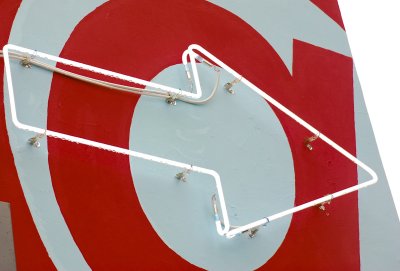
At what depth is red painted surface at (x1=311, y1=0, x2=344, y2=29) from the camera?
17.3ft

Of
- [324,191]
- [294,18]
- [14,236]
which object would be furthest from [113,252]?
[294,18]

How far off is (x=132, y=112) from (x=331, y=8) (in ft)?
7.15

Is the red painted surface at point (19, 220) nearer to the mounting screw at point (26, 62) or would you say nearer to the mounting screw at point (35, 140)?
the mounting screw at point (35, 140)

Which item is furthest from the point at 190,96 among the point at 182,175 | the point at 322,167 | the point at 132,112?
the point at 322,167

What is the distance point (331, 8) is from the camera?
535 cm

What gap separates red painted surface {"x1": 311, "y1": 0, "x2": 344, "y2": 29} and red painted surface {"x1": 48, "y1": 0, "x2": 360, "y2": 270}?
323mm

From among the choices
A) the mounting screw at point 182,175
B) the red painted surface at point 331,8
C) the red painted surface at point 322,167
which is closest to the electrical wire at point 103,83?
the mounting screw at point 182,175

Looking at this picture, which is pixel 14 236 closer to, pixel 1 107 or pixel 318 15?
pixel 1 107

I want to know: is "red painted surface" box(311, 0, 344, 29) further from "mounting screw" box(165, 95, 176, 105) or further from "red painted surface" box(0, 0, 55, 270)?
"red painted surface" box(0, 0, 55, 270)

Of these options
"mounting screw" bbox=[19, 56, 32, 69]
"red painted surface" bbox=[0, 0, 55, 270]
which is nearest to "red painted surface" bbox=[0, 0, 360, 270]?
"red painted surface" bbox=[0, 0, 55, 270]

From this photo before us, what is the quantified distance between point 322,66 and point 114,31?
1704 millimetres

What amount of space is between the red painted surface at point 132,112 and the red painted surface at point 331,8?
0.32 metres

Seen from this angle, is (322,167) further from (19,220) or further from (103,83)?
(19,220)

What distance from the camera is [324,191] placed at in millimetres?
4547
